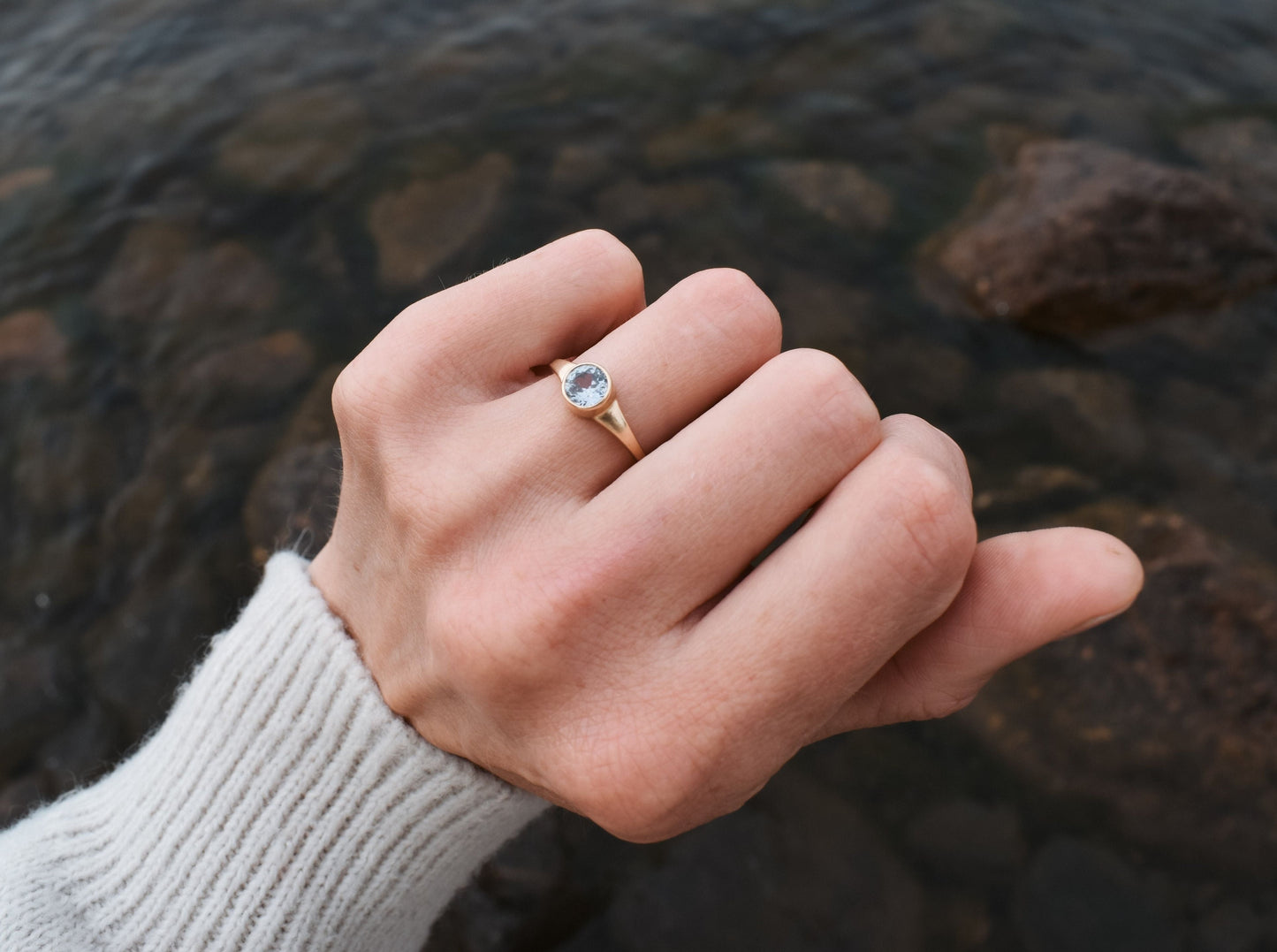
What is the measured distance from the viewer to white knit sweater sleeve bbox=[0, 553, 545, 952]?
4.79ft

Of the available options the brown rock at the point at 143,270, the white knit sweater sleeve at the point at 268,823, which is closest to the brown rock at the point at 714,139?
the brown rock at the point at 143,270

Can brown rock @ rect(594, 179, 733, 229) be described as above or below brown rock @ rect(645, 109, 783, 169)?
below

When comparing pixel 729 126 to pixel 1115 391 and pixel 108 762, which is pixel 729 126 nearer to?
pixel 1115 391

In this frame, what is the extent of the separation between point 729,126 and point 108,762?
11.7ft

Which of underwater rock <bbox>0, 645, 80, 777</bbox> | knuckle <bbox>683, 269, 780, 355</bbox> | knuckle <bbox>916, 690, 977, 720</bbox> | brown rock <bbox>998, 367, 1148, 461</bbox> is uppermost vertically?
knuckle <bbox>683, 269, 780, 355</bbox>

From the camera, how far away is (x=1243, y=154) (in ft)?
12.0

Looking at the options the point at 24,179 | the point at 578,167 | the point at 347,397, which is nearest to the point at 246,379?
the point at 578,167

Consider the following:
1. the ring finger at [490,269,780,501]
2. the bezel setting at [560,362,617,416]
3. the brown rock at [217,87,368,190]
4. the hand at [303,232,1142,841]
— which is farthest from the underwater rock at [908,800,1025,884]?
the brown rock at [217,87,368,190]

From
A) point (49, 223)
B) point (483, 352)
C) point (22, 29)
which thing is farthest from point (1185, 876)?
point (22, 29)

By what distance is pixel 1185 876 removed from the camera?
2.17 m

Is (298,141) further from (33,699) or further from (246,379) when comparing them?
(33,699)

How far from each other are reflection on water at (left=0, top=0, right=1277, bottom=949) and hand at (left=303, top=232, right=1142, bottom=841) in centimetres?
113

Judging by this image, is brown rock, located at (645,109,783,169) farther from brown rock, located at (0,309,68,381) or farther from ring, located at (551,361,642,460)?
ring, located at (551,361,642,460)

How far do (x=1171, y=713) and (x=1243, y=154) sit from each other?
2766 millimetres
